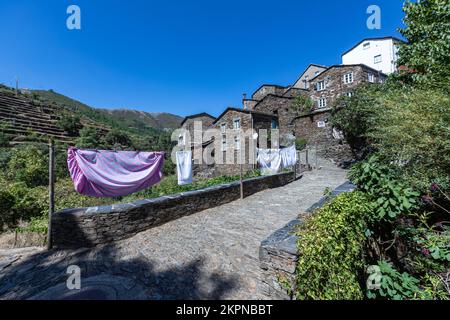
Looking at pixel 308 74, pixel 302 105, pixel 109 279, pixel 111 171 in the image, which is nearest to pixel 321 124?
pixel 302 105

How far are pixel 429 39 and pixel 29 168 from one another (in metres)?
17.1

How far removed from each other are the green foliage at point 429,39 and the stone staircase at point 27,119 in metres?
29.3

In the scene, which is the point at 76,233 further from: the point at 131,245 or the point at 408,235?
the point at 408,235

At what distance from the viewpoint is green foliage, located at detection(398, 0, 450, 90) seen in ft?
14.9

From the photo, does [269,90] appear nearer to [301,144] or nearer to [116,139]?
[301,144]

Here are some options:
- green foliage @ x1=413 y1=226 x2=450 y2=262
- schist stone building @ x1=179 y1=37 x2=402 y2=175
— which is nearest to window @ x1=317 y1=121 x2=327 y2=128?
schist stone building @ x1=179 y1=37 x2=402 y2=175

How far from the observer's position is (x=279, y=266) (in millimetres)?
2295

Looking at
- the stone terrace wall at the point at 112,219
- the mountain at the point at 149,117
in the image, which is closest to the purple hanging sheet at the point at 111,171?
the stone terrace wall at the point at 112,219

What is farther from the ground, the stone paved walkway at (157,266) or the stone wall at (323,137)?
the stone wall at (323,137)

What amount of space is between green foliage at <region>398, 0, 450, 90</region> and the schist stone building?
34.3ft

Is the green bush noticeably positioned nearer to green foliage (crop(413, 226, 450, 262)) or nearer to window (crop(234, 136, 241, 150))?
green foliage (crop(413, 226, 450, 262))

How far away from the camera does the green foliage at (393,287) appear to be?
2572mm

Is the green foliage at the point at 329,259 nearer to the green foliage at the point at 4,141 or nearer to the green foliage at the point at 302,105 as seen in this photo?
the green foliage at the point at 302,105
